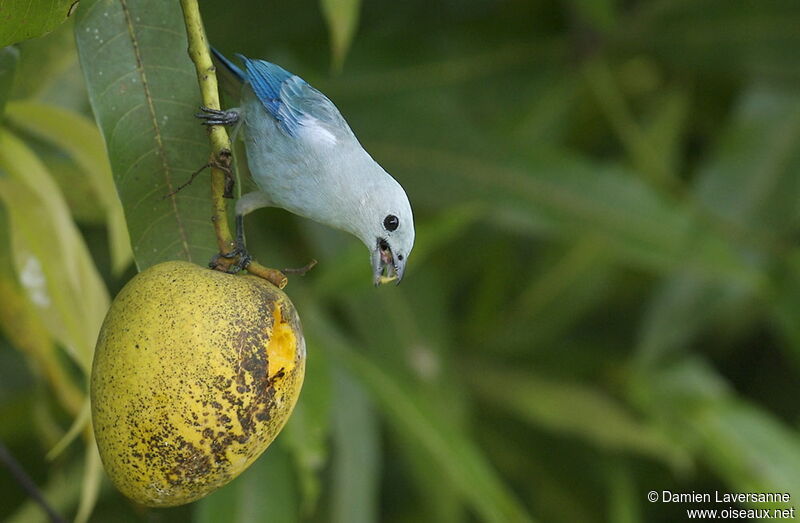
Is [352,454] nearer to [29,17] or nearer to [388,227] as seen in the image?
[388,227]

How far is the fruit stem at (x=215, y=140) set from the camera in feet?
2.68

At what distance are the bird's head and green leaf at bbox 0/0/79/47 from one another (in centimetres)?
35

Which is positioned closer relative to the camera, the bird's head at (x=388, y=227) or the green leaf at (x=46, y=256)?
the bird's head at (x=388, y=227)

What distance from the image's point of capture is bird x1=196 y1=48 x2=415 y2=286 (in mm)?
926

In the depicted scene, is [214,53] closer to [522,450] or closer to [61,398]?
[61,398]

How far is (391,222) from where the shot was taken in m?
0.93

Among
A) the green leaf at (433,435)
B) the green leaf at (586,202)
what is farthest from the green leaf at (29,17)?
the green leaf at (586,202)

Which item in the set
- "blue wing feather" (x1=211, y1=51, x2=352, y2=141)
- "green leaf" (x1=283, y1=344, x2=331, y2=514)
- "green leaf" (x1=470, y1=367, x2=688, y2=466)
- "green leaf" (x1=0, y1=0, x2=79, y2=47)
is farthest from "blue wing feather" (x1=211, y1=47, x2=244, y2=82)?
"green leaf" (x1=470, y1=367, x2=688, y2=466)

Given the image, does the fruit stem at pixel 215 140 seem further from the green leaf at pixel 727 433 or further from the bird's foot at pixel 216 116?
the green leaf at pixel 727 433

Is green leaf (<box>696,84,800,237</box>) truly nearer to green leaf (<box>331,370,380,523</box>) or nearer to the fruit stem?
green leaf (<box>331,370,380,523</box>)

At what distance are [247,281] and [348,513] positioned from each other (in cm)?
135

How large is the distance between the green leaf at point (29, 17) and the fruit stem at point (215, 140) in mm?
156

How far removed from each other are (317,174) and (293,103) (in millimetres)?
118

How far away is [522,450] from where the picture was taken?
291 centimetres
